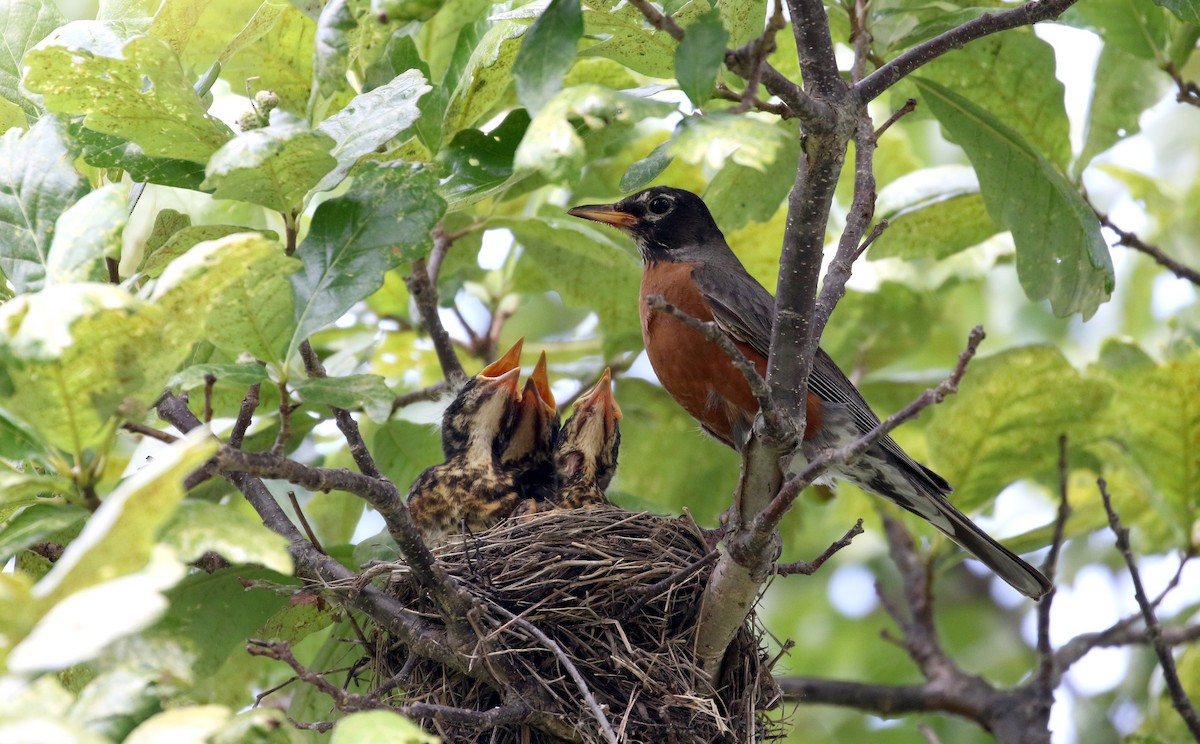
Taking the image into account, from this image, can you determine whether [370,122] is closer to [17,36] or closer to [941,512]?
[17,36]

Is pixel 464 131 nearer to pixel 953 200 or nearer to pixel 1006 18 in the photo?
pixel 1006 18

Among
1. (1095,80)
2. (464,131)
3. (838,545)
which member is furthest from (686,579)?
(1095,80)

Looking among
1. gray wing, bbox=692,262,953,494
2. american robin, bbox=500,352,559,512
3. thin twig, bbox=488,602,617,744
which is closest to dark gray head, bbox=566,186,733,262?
gray wing, bbox=692,262,953,494

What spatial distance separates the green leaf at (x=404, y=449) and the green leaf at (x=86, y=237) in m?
2.28

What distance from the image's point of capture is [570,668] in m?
2.93

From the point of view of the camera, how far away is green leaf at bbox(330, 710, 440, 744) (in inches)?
73.1

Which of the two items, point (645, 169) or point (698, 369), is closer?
point (645, 169)

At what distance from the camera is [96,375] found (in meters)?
2.01

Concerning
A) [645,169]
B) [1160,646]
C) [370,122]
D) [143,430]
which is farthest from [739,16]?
[1160,646]

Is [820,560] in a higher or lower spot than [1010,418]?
lower

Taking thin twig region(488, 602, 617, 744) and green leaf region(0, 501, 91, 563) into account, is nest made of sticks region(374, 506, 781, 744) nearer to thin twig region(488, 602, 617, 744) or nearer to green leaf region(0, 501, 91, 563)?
thin twig region(488, 602, 617, 744)

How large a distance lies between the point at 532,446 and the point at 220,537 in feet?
9.60

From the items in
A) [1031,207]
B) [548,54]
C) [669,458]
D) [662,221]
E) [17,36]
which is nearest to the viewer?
[548,54]

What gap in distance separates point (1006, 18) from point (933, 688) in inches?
116
